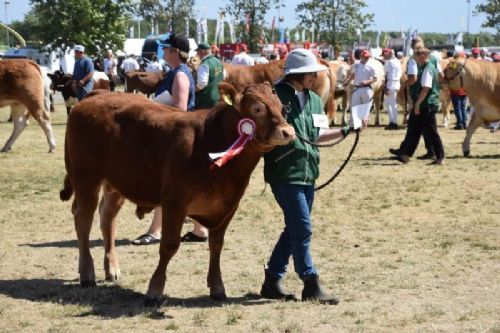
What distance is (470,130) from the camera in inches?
735

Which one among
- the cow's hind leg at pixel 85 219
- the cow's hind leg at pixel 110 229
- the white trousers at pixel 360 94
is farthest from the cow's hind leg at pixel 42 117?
the cow's hind leg at pixel 85 219

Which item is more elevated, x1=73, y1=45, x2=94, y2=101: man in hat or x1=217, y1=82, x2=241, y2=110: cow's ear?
x1=217, y1=82, x2=241, y2=110: cow's ear

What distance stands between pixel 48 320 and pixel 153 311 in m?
0.78

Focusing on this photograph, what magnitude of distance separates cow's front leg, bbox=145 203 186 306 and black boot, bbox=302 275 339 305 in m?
1.07

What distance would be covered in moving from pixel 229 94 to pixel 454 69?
1252 centimetres

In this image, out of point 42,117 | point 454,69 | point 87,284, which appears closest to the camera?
point 87,284

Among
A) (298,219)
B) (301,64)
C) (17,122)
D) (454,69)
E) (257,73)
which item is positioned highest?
(301,64)

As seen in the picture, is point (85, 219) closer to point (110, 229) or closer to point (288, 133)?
point (110, 229)

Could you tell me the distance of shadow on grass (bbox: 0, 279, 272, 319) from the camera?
736 centimetres

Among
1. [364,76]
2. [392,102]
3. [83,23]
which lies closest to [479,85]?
[364,76]

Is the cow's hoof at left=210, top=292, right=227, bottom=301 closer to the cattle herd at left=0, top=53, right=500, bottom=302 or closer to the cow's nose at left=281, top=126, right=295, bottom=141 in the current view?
the cattle herd at left=0, top=53, right=500, bottom=302

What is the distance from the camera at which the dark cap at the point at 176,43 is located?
9.35 m

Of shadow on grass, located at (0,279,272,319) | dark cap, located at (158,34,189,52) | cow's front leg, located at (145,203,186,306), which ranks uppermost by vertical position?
dark cap, located at (158,34,189,52)

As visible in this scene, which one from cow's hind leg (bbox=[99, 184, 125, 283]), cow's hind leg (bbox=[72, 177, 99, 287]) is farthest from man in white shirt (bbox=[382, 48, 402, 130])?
cow's hind leg (bbox=[72, 177, 99, 287])
